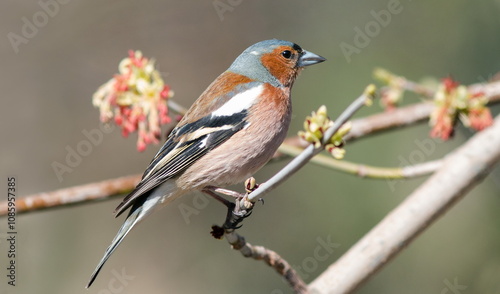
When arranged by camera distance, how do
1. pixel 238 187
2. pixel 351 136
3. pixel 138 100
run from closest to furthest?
pixel 138 100, pixel 351 136, pixel 238 187

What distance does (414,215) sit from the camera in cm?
293

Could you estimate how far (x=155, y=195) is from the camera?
11.5 ft

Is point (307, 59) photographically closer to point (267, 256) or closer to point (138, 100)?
point (138, 100)

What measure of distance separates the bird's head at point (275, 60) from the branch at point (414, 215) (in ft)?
3.89

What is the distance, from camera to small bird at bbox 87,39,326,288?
3432 mm

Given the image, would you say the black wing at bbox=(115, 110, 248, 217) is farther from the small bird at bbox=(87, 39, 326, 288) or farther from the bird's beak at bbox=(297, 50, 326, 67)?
the bird's beak at bbox=(297, 50, 326, 67)

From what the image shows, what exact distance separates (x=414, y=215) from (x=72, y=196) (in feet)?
6.24

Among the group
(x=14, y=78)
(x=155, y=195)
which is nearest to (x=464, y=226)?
(x=155, y=195)

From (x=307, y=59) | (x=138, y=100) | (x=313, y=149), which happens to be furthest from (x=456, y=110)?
(x=138, y=100)

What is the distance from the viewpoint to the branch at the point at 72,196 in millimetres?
3465

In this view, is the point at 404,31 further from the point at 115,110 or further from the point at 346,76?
the point at 115,110

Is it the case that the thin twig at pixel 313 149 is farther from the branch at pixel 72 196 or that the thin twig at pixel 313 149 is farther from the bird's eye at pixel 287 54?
the bird's eye at pixel 287 54

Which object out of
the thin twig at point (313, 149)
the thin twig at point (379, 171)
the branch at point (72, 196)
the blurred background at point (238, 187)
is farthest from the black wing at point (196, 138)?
the blurred background at point (238, 187)

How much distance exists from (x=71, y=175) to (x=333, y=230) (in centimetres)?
335
